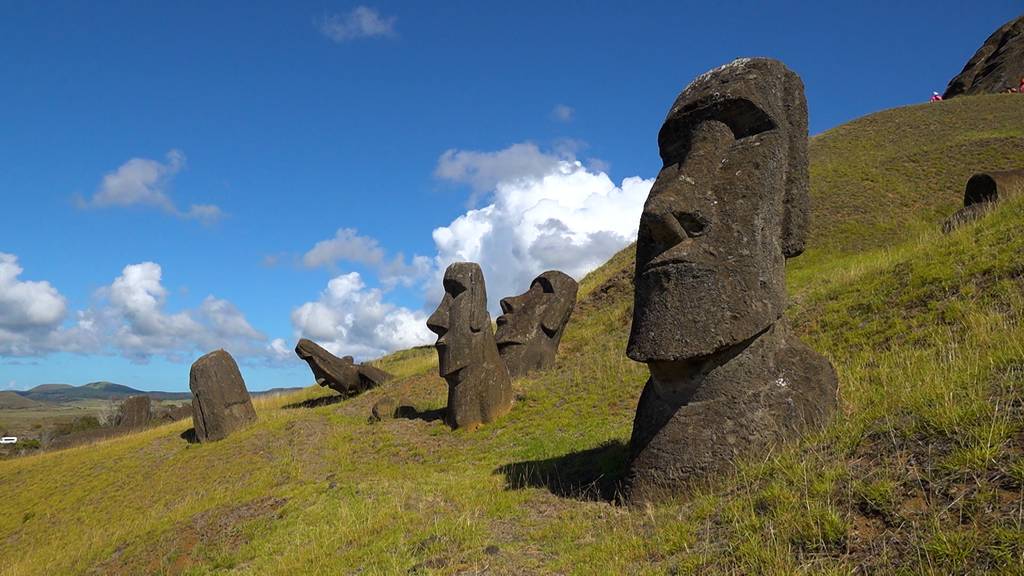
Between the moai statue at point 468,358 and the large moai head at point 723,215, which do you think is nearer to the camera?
the large moai head at point 723,215

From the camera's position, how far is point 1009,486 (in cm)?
368

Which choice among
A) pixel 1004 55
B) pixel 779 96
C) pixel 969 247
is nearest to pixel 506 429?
pixel 779 96

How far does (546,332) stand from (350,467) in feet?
25.0

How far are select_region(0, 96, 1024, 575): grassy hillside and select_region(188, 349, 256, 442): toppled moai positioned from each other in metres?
0.82

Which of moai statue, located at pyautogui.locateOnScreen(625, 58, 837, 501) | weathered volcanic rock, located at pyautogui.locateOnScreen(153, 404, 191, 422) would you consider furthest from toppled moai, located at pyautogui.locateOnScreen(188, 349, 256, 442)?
moai statue, located at pyautogui.locateOnScreen(625, 58, 837, 501)

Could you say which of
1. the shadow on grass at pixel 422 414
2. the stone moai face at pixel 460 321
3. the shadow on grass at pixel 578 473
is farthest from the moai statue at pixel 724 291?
the shadow on grass at pixel 422 414

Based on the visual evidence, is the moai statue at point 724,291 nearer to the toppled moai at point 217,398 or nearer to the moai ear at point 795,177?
the moai ear at point 795,177

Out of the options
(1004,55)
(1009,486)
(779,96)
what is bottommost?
(1009,486)

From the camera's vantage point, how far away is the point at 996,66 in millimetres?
50562

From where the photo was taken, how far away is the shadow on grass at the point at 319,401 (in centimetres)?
2286

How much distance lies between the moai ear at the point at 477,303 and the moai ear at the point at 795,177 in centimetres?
834

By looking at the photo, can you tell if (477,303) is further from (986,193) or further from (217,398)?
(986,193)

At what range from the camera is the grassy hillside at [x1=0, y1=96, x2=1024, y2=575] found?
3.96 metres

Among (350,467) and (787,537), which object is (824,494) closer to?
(787,537)
